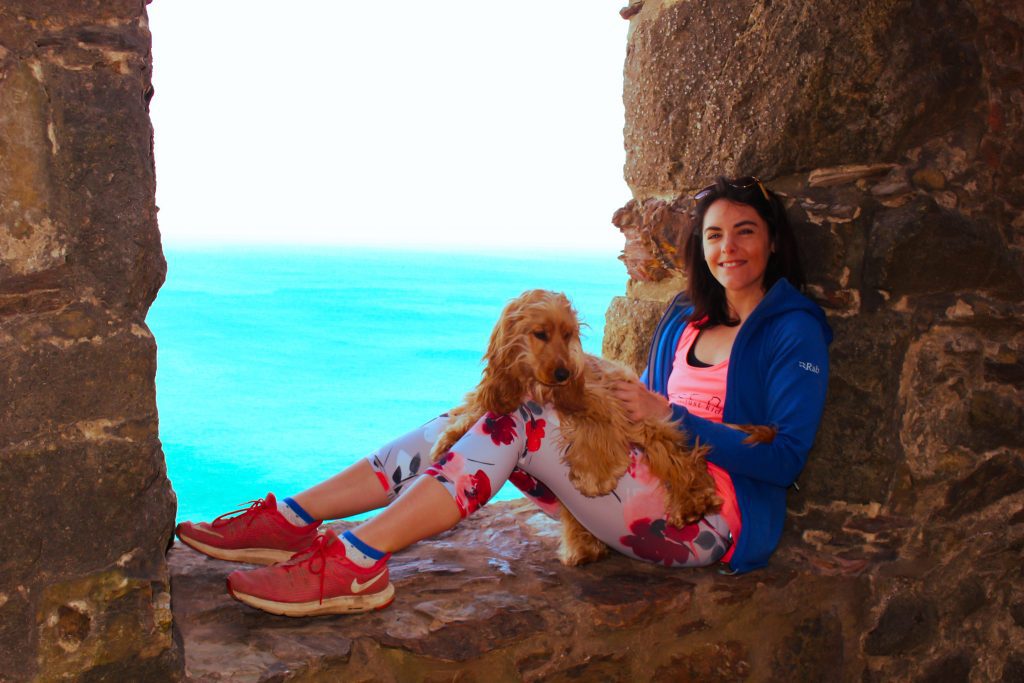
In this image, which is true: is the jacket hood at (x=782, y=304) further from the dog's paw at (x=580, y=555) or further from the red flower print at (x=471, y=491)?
the red flower print at (x=471, y=491)

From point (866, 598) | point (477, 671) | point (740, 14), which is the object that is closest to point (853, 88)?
point (740, 14)

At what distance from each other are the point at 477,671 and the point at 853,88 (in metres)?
1.65

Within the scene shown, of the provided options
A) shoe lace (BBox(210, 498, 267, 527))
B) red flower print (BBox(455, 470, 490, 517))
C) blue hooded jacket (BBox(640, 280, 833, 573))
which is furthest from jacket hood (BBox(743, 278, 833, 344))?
shoe lace (BBox(210, 498, 267, 527))

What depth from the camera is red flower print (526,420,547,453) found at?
77.8 inches

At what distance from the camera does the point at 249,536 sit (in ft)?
6.73

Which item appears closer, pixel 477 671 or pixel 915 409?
pixel 477 671

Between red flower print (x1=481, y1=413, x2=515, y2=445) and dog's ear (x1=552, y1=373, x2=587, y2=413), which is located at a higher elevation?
dog's ear (x1=552, y1=373, x2=587, y2=413)

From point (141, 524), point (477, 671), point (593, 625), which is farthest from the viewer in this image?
point (593, 625)

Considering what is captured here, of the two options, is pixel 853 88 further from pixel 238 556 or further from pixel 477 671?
pixel 238 556

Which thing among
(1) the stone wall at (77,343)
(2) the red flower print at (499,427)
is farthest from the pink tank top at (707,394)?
(1) the stone wall at (77,343)

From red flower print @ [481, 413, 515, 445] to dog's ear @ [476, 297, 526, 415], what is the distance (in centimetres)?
2

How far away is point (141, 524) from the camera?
1379mm

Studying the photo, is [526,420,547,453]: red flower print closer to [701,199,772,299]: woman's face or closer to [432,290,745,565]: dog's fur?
[432,290,745,565]: dog's fur

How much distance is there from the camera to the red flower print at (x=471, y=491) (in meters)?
1.86
